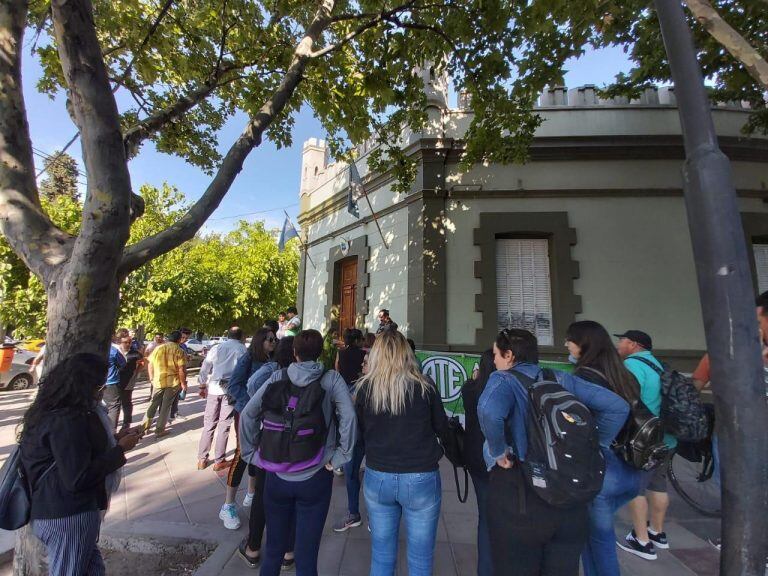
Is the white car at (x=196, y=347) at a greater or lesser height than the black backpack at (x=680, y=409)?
lesser

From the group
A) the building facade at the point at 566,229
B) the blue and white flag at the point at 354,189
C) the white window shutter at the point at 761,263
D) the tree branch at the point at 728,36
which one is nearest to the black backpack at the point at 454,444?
the tree branch at the point at 728,36

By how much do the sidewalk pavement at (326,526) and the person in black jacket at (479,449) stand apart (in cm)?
56

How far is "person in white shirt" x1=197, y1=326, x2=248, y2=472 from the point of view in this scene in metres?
4.69

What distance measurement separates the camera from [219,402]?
488 centimetres

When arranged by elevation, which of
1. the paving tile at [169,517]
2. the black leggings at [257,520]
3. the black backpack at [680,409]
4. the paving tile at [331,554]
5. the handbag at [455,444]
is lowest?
the paving tile at [169,517]

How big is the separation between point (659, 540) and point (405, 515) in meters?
2.75

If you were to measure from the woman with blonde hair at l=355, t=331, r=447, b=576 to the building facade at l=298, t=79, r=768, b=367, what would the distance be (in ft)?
15.8

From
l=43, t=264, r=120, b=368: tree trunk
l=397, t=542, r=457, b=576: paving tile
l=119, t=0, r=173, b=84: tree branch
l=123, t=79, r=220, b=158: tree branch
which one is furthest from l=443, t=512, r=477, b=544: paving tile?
l=119, t=0, r=173, b=84: tree branch

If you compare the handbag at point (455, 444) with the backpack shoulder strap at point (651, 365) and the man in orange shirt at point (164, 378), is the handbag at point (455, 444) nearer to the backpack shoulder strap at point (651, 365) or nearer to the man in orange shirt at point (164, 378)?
the backpack shoulder strap at point (651, 365)

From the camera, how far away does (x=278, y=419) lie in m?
2.40

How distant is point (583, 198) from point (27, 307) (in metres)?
17.1

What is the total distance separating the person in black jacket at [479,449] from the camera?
2.48m

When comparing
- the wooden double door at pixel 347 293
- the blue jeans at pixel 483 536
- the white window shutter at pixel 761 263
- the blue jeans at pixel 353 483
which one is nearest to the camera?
the blue jeans at pixel 483 536

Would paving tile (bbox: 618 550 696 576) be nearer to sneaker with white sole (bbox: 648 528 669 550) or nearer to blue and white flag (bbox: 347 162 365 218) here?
sneaker with white sole (bbox: 648 528 669 550)
